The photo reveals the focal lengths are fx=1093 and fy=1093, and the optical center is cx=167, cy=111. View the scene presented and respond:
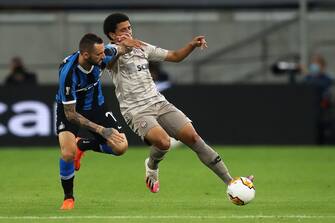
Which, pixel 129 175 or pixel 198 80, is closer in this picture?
pixel 129 175

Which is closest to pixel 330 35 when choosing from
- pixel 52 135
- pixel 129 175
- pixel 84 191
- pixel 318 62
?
pixel 318 62

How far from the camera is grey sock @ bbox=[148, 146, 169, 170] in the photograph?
1370 centimetres

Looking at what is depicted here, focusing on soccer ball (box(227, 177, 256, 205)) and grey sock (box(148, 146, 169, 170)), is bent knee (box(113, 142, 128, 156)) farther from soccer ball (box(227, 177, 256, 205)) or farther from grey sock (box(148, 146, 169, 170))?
soccer ball (box(227, 177, 256, 205))

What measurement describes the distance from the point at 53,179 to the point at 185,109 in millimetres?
7418

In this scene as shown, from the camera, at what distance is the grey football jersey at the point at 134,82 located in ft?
44.0

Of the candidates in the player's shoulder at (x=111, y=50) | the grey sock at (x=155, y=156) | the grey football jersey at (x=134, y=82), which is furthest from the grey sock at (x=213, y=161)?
the player's shoulder at (x=111, y=50)

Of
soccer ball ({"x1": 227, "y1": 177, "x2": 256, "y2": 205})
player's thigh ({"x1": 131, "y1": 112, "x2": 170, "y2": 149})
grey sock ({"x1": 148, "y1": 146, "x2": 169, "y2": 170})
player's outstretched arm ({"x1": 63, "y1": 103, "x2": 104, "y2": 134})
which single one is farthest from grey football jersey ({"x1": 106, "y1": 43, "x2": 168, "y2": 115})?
soccer ball ({"x1": 227, "y1": 177, "x2": 256, "y2": 205})

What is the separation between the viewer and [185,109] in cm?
2353

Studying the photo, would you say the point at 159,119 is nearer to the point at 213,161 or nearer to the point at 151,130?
the point at 151,130

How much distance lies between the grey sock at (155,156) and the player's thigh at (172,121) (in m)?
0.41

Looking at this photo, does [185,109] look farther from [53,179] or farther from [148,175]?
[148,175]

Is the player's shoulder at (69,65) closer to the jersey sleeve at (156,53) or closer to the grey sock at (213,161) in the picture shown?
the jersey sleeve at (156,53)

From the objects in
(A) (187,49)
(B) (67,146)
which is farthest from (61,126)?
(A) (187,49)

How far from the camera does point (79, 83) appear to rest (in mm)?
12633
